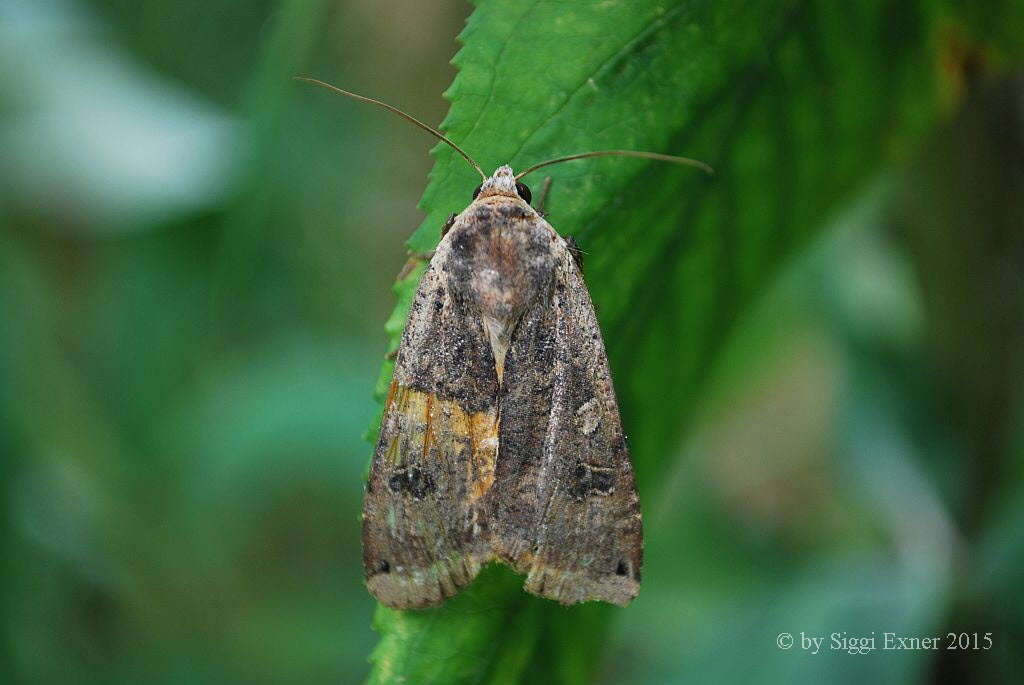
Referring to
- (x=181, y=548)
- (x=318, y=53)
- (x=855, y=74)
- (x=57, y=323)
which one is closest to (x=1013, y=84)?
(x=855, y=74)

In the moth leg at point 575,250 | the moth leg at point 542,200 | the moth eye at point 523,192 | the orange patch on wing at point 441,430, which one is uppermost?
the moth eye at point 523,192

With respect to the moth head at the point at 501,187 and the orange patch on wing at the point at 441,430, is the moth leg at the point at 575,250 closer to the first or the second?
the moth head at the point at 501,187

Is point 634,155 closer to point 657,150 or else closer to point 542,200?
point 657,150

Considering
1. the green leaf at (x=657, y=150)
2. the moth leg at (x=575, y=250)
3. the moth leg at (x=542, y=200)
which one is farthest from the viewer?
the moth leg at (x=542, y=200)

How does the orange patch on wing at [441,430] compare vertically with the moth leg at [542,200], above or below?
below

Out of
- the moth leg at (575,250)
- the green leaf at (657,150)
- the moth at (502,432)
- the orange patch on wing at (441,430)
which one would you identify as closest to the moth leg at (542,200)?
the moth at (502,432)

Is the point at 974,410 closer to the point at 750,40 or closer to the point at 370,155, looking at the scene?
the point at 750,40

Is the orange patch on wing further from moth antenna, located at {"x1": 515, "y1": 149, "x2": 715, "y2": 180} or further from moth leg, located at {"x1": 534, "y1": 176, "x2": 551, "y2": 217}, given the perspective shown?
moth antenna, located at {"x1": 515, "y1": 149, "x2": 715, "y2": 180}

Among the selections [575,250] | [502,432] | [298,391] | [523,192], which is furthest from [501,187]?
[298,391]
